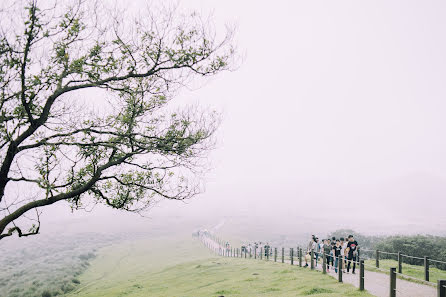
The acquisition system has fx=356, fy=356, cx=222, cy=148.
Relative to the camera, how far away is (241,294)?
20375 mm

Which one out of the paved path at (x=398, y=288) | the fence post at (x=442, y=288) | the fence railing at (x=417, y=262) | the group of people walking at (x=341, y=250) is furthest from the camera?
the group of people walking at (x=341, y=250)

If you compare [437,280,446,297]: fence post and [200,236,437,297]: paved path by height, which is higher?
[437,280,446,297]: fence post

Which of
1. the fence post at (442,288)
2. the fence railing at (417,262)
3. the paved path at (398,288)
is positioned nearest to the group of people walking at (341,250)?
the fence railing at (417,262)


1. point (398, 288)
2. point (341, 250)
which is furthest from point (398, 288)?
point (341, 250)

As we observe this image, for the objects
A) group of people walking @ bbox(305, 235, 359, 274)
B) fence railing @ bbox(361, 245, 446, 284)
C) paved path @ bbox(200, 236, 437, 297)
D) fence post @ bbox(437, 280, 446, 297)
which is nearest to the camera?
fence post @ bbox(437, 280, 446, 297)

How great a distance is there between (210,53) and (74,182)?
7.23m

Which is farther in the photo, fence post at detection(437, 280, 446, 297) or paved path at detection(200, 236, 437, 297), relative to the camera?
paved path at detection(200, 236, 437, 297)

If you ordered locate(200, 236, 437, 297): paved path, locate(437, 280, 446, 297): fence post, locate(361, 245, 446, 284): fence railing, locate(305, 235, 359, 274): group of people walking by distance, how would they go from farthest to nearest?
locate(305, 235, 359, 274): group of people walking, locate(361, 245, 446, 284): fence railing, locate(200, 236, 437, 297): paved path, locate(437, 280, 446, 297): fence post

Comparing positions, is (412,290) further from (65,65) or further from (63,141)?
(65,65)

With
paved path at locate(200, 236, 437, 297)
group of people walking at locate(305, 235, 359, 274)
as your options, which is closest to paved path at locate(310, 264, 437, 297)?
paved path at locate(200, 236, 437, 297)

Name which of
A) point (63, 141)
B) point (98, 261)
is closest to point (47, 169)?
point (63, 141)

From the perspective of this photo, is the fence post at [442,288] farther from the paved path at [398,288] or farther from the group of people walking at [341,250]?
the group of people walking at [341,250]

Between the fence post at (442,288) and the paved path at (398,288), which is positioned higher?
the fence post at (442,288)

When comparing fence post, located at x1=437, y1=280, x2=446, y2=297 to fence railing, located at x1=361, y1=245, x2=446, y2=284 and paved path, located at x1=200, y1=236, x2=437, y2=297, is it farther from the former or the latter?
paved path, located at x1=200, y1=236, x2=437, y2=297
